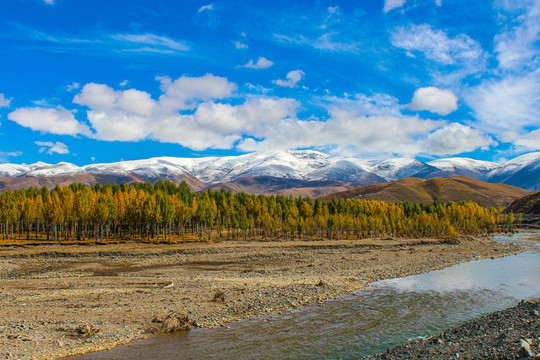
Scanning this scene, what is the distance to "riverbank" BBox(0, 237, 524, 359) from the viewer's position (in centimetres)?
2503

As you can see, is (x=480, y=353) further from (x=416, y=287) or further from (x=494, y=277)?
(x=494, y=277)

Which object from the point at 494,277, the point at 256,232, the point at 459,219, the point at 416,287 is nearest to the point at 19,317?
the point at 416,287

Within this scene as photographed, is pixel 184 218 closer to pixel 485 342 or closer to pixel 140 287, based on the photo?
pixel 140 287

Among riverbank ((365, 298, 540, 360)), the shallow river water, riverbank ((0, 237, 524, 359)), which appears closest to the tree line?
riverbank ((0, 237, 524, 359))

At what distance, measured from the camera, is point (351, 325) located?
28.6 metres

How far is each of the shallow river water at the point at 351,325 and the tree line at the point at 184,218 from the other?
77.5 m

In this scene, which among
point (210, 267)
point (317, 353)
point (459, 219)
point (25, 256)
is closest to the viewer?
point (317, 353)

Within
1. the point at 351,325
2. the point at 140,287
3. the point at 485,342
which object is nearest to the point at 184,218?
the point at 140,287

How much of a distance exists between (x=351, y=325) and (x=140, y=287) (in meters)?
25.7

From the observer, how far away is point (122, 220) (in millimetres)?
111812

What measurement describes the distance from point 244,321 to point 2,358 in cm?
1617

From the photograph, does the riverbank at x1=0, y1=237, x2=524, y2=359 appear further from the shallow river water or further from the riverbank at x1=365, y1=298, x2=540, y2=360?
the riverbank at x1=365, y1=298, x2=540, y2=360

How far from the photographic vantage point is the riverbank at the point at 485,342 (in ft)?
66.5

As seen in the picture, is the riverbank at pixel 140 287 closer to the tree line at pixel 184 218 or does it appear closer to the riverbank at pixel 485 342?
the riverbank at pixel 485 342
